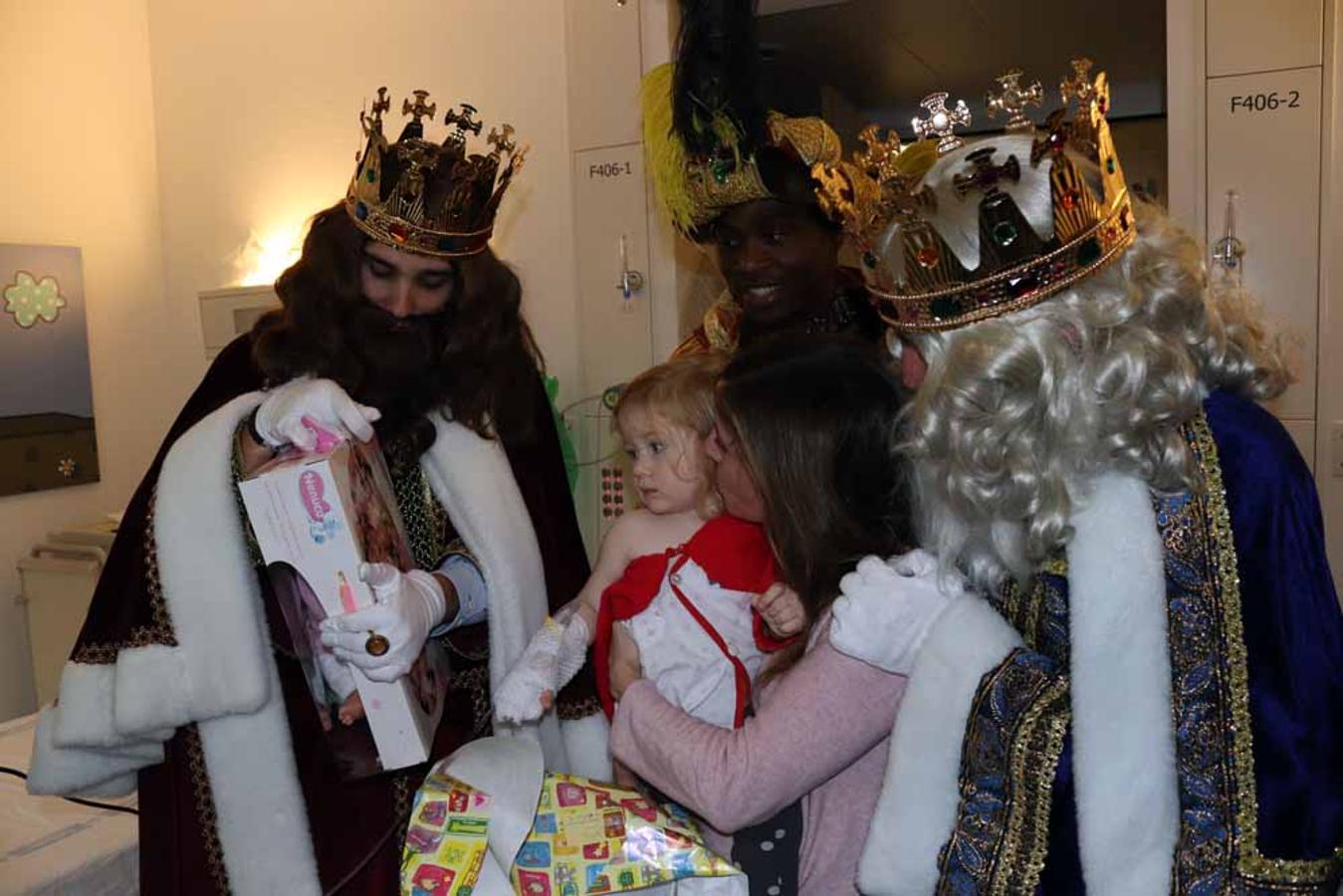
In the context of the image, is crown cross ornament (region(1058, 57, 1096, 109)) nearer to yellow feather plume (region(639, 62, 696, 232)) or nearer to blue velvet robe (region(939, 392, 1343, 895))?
blue velvet robe (region(939, 392, 1343, 895))

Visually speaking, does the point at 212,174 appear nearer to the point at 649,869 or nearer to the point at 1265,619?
the point at 649,869

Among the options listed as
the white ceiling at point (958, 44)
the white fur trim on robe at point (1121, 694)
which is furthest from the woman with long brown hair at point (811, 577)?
the white ceiling at point (958, 44)

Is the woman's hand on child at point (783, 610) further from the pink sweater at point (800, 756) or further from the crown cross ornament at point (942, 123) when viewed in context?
the crown cross ornament at point (942, 123)

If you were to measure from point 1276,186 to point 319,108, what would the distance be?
3.36 metres

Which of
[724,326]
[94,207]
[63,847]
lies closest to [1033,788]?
[724,326]

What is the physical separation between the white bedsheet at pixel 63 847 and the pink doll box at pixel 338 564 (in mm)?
755

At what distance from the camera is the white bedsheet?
6.64 feet

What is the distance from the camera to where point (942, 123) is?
1.51m

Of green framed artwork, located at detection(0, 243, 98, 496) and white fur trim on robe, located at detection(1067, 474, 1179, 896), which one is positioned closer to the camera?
white fur trim on robe, located at detection(1067, 474, 1179, 896)

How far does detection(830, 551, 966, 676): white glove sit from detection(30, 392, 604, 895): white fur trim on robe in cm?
88

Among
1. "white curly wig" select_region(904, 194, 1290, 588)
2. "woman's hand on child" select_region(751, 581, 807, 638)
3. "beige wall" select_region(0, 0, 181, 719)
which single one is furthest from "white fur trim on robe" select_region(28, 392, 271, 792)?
"beige wall" select_region(0, 0, 181, 719)

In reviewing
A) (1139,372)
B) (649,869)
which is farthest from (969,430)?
(649,869)

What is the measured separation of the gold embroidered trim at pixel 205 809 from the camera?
1707mm

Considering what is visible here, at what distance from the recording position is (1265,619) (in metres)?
1.16
